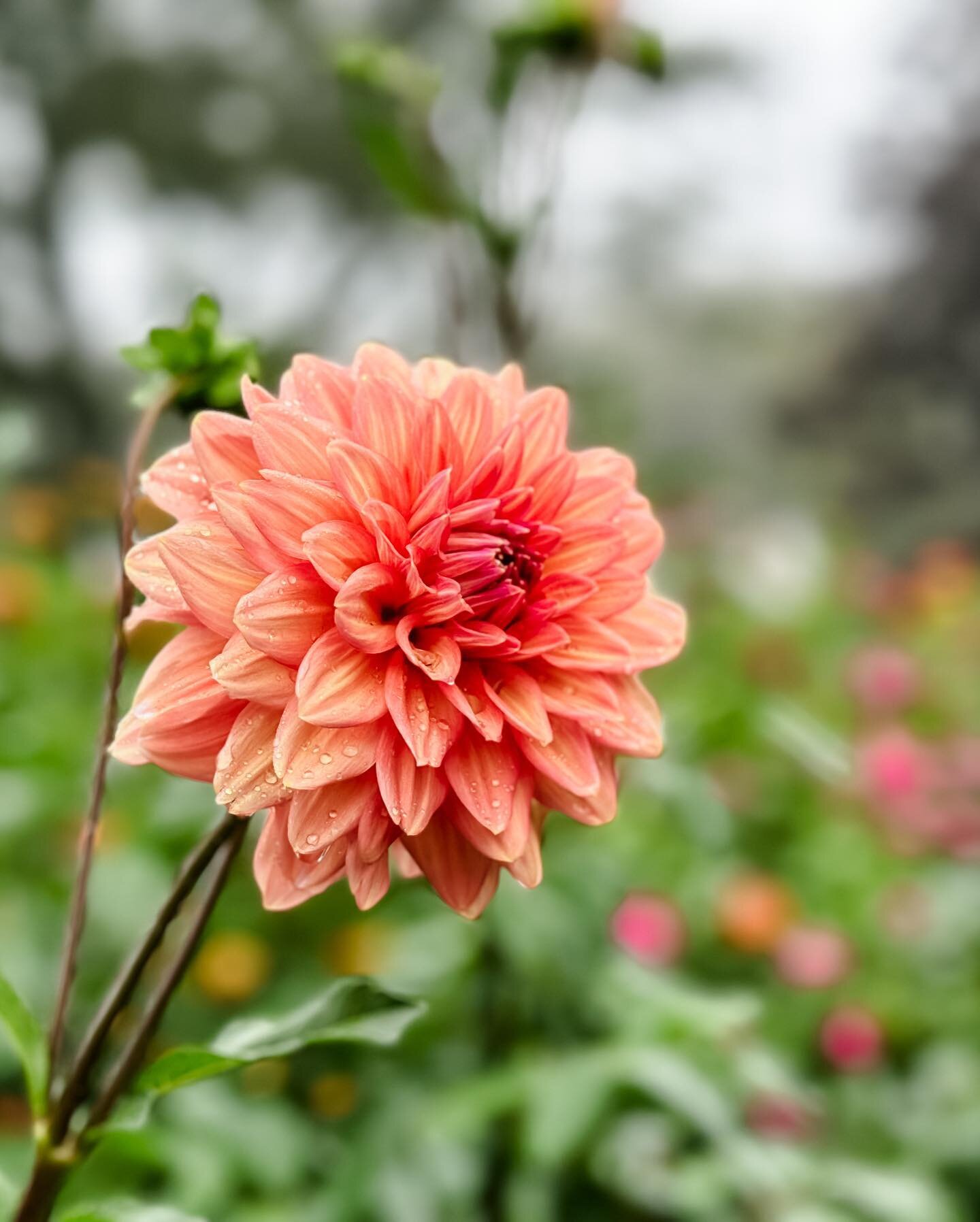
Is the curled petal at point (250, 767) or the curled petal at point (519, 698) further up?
the curled petal at point (519, 698)

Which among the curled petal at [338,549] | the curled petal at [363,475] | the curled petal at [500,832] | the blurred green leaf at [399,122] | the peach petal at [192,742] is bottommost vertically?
the curled petal at [500,832]

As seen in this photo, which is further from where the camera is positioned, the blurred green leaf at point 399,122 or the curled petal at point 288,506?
the blurred green leaf at point 399,122

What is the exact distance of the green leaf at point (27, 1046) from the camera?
0.50 metres

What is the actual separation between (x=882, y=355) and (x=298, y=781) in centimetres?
469

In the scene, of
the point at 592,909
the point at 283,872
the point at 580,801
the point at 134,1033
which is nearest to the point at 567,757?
the point at 580,801

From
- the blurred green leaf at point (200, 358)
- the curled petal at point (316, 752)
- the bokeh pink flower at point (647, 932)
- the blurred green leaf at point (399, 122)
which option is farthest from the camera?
the bokeh pink flower at point (647, 932)

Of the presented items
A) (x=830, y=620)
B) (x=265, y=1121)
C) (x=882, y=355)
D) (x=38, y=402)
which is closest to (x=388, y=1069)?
(x=265, y=1121)

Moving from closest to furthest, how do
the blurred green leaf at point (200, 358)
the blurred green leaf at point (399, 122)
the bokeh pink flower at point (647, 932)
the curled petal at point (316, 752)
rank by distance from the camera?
the curled petal at point (316, 752)
the blurred green leaf at point (200, 358)
the blurred green leaf at point (399, 122)
the bokeh pink flower at point (647, 932)

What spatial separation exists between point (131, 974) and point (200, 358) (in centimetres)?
30

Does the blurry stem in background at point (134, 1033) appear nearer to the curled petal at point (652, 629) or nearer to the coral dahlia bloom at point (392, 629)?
the coral dahlia bloom at point (392, 629)

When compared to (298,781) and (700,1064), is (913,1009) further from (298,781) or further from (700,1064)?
(298,781)

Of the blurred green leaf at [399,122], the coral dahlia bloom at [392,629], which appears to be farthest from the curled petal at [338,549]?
the blurred green leaf at [399,122]

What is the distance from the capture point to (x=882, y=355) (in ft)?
15.2

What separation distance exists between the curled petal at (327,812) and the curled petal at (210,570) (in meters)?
0.08
